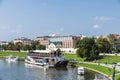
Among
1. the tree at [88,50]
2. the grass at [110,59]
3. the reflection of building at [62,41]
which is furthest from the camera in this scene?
the reflection of building at [62,41]

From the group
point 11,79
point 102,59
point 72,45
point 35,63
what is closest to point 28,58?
point 35,63

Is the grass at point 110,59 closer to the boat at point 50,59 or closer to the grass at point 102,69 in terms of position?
the grass at point 102,69

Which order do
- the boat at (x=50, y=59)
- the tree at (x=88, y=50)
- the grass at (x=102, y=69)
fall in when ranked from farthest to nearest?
1. the tree at (x=88, y=50)
2. the boat at (x=50, y=59)
3. the grass at (x=102, y=69)

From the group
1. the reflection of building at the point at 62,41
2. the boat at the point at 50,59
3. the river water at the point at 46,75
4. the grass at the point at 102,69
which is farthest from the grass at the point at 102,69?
the reflection of building at the point at 62,41

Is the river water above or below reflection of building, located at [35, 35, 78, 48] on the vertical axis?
below

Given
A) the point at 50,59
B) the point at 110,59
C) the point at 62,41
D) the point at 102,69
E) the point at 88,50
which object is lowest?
the point at 102,69

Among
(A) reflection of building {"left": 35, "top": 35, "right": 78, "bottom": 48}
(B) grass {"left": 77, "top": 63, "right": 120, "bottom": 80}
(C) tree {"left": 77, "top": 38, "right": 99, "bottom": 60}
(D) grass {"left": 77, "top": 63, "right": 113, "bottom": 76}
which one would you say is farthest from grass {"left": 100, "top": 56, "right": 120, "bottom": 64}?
(A) reflection of building {"left": 35, "top": 35, "right": 78, "bottom": 48}

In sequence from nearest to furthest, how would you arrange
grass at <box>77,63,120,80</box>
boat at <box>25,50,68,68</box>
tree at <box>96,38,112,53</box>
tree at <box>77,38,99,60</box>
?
grass at <box>77,63,120,80</box>, boat at <box>25,50,68,68</box>, tree at <box>77,38,99,60</box>, tree at <box>96,38,112,53</box>

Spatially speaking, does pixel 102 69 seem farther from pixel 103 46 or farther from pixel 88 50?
pixel 103 46

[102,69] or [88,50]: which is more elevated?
[88,50]

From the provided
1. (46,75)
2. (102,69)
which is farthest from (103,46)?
(46,75)

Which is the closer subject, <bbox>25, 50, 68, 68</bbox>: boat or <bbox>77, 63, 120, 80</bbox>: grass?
<bbox>77, 63, 120, 80</bbox>: grass

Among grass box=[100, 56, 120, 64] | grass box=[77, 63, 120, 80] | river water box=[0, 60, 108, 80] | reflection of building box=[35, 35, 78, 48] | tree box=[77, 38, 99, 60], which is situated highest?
reflection of building box=[35, 35, 78, 48]

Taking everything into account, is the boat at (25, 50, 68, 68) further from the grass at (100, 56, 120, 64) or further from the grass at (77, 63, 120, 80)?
the grass at (100, 56, 120, 64)
